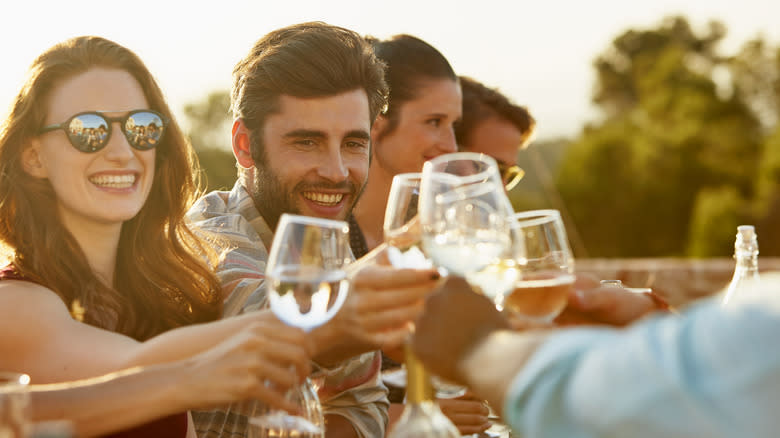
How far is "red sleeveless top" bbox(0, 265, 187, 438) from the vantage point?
250 centimetres

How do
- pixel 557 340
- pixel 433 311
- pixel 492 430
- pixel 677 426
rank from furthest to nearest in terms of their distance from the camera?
pixel 492 430 < pixel 433 311 < pixel 557 340 < pixel 677 426

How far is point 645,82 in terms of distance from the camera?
43031 millimetres

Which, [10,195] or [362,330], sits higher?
[10,195]

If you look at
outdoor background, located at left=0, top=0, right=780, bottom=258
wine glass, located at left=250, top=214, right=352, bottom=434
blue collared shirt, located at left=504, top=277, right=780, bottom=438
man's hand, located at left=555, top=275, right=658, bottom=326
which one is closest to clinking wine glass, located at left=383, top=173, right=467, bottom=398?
wine glass, located at left=250, top=214, right=352, bottom=434

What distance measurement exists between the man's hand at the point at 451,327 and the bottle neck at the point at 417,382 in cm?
15

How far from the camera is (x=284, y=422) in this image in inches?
74.8

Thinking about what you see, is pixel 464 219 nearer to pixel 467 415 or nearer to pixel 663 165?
pixel 467 415

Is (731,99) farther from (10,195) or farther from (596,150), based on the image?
(10,195)

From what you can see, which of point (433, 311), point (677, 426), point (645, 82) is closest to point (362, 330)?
point (433, 311)

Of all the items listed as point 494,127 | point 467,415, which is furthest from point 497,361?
point 494,127

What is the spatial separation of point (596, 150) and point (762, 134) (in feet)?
21.9

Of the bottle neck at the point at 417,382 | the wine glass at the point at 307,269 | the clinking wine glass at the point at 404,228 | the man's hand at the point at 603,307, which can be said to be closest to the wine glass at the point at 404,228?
the clinking wine glass at the point at 404,228

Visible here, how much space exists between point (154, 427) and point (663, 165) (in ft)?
120

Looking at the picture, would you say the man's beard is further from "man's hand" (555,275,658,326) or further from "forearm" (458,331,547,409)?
"forearm" (458,331,547,409)
